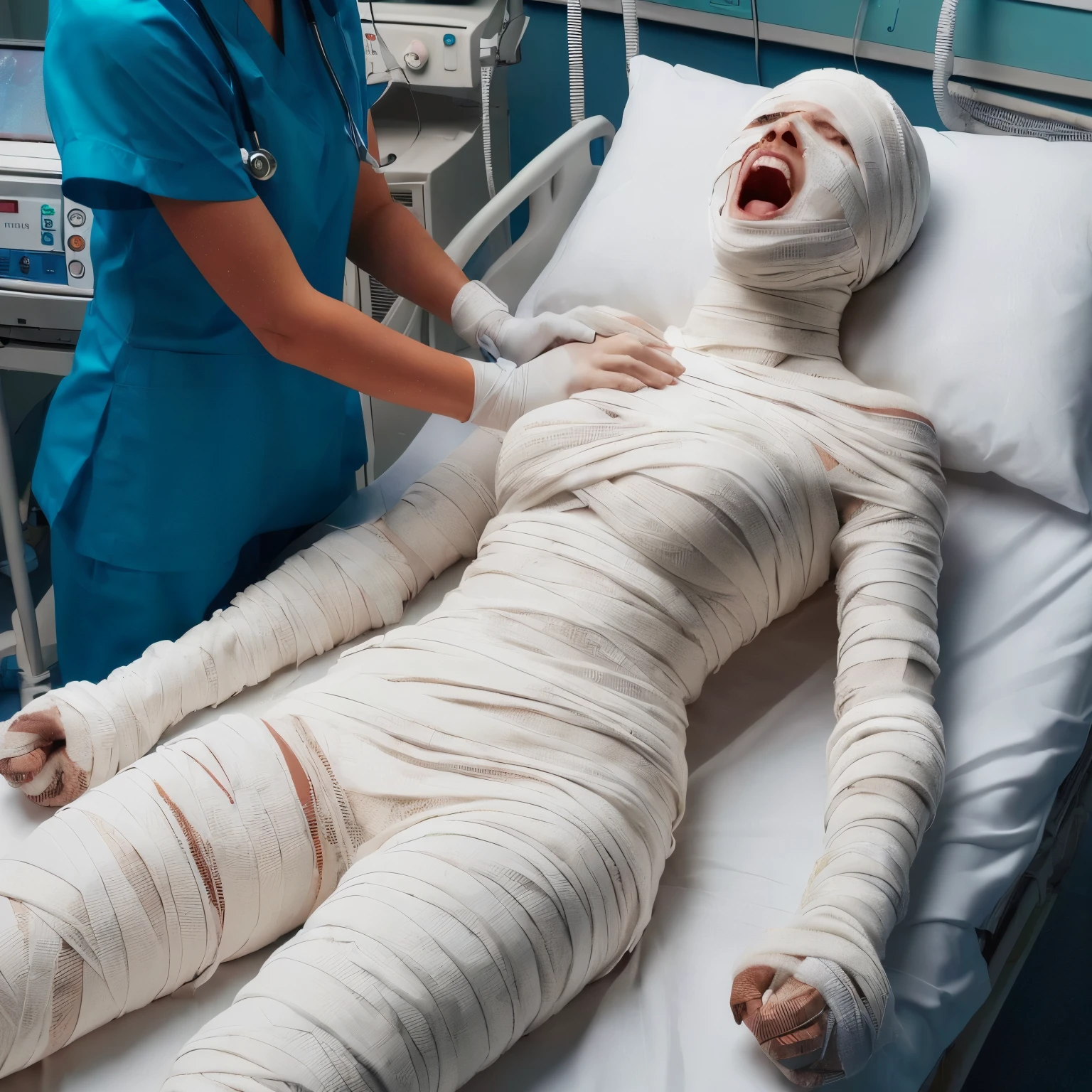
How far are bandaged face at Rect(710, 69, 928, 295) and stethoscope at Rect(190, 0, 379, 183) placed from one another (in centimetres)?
52

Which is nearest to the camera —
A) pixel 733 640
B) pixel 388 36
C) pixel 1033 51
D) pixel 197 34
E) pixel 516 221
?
pixel 197 34

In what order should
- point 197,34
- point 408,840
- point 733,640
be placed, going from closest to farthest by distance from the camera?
1. point 408,840
2. point 197,34
3. point 733,640

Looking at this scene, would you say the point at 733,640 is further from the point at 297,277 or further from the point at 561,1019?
the point at 297,277

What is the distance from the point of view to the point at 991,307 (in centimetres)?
159

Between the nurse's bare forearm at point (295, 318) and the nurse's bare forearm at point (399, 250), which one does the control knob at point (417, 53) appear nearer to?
the nurse's bare forearm at point (399, 250)

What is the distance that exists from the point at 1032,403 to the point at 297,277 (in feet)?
3.25

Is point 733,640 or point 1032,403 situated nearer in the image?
point 733,640

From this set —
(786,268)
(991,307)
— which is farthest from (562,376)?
(991,307)

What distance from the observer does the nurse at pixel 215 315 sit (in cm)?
129

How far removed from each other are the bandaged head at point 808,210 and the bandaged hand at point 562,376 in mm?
131

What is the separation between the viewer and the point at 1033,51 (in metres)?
1.92

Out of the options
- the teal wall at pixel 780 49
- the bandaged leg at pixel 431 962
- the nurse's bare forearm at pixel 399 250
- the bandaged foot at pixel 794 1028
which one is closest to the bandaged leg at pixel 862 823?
the bandaged foot at pixel 794 1028

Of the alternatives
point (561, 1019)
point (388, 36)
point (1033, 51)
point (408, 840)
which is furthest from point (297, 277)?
point (1033, 51)

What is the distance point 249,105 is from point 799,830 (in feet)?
3.56
